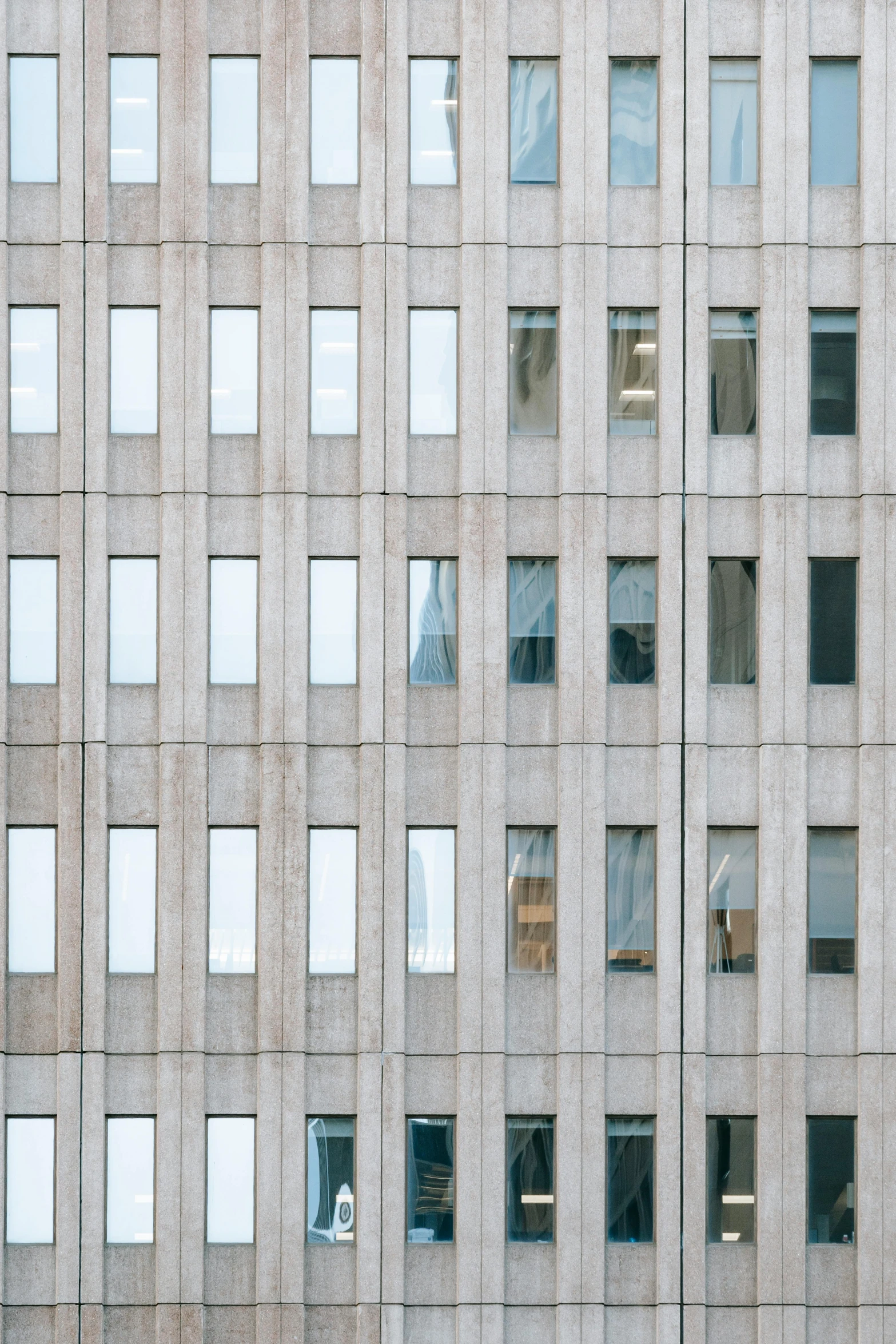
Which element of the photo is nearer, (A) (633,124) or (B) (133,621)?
(B) (133,621)

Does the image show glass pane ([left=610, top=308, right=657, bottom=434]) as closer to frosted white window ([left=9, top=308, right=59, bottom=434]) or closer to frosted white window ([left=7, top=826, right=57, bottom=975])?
frosted white window ([left=9, top=308, right=59, bottom=434])

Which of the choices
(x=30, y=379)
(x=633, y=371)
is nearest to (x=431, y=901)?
(x=633, y=371)

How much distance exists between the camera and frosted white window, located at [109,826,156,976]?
72.2 ft

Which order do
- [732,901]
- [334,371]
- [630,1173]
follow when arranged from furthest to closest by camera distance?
[334,371]
[732,901]
[630,1173]

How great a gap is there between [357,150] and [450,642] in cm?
822

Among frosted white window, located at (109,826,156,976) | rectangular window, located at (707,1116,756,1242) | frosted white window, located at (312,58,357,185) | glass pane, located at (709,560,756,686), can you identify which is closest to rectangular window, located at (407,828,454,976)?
frosted white window, located at (109,826,156,976)

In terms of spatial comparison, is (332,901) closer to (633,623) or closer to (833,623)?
(633,623)

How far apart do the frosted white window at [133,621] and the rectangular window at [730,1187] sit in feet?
38.0

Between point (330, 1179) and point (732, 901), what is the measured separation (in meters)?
7.75

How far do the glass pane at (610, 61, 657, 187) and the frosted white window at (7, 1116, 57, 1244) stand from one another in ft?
58.6

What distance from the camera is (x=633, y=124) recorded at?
74.6 feet

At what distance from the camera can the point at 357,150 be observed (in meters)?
22.6

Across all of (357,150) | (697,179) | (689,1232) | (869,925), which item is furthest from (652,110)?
(689,1232)

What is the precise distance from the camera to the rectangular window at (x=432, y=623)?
73.3 feet
